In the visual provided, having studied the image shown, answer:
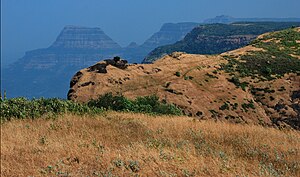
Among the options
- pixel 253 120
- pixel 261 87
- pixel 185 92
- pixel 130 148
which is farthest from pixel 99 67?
pixel 130 148

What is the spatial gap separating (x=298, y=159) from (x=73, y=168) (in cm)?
574

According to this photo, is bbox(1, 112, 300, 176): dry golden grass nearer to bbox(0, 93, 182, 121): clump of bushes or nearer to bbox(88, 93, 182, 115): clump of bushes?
bbox(0, 93, 182, 121): clump of bushes

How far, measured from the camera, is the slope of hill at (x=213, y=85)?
2897cm

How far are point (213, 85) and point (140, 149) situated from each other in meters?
26.3

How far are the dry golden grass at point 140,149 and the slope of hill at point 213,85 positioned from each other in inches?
554

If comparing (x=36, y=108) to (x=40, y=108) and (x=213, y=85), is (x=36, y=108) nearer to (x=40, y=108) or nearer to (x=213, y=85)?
(x=40, y=108)

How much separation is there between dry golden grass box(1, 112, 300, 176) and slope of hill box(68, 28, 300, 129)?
14072 millimetres

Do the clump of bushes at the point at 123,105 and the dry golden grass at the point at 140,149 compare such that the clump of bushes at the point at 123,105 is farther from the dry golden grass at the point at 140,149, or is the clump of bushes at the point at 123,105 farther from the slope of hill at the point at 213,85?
the dry golden grass at the point at 140,149

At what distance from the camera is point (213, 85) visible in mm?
34625

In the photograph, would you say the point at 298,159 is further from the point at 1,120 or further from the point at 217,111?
the point at 217,111

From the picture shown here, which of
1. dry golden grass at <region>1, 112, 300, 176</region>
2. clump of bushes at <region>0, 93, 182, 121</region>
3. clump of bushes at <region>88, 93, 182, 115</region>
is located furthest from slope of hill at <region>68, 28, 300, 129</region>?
dry golden grass at <region>1, 112, 300, 176</region>

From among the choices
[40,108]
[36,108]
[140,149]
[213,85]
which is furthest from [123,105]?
[213,85]

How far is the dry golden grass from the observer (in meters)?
7.88

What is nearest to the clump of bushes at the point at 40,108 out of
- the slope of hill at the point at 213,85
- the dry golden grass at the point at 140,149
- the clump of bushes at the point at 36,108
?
the clump of bushes at the point at 36,108
